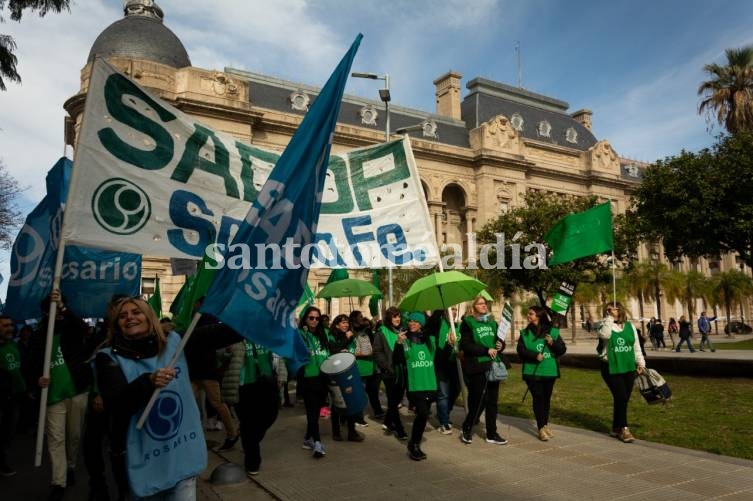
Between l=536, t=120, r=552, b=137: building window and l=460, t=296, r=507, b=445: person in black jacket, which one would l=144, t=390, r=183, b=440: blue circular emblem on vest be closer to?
l=460, t=296, r=507, b=445: person in black jacket

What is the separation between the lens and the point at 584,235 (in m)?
9.17

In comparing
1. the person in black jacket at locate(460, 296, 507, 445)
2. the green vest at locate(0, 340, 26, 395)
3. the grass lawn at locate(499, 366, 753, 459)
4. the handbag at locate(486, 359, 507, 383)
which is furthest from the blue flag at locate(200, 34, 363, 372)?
the grass lawn at locate(499, 366, 753, 459)

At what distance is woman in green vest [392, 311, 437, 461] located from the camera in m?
7.16

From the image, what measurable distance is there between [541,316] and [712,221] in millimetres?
16696

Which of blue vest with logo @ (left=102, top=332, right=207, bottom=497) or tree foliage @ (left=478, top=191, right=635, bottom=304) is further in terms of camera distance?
tree foliage @ (left=478, top=191, right=635, bottom=304)

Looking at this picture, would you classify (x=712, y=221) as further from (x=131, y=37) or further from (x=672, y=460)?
(x=131, y=37)

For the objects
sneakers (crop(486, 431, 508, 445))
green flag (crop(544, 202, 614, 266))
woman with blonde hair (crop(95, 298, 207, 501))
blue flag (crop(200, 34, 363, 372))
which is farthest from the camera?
green flag (crop(544, 202, 614, 266))

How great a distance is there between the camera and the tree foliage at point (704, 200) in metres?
20.9

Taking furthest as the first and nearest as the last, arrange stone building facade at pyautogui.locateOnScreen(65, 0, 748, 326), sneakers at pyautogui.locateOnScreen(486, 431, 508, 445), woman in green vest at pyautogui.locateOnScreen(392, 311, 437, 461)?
stone building facade at pyautogui.locateOnScreen(65, 0, 748, 326), sneakers at pyautogui.locateOnScreen(486, 431, 508, 445), woman in green vest at pyautogui.locateOnScreen(392, 311, 437, 461)

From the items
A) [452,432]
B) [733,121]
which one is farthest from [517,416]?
[733,121]

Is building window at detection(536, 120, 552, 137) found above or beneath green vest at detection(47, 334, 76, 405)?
above

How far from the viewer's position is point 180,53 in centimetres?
3788

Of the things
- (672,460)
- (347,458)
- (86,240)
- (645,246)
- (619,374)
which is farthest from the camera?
(645,246)

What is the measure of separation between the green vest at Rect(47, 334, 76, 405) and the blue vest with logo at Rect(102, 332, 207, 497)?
3.24 metres
